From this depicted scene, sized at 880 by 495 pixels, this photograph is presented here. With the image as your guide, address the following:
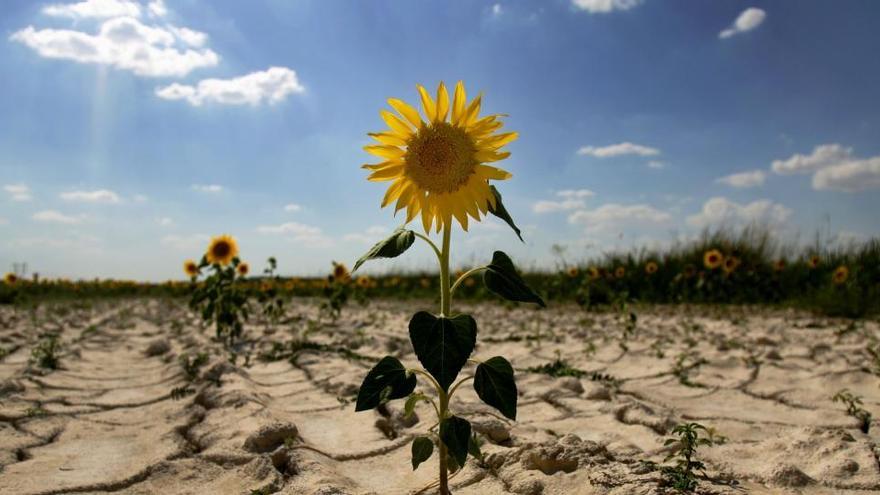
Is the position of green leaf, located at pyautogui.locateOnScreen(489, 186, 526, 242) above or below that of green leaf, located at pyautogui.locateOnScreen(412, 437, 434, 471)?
above

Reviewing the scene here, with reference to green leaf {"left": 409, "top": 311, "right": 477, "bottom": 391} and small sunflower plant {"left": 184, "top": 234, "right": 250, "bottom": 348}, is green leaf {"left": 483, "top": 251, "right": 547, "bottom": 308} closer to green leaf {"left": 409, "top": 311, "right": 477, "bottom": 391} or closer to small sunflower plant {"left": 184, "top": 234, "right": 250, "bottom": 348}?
green leaf {"left": 409, "top": 311, "right": 477, "bottom": 391}

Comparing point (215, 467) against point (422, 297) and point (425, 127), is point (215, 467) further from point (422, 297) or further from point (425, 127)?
point (422, 297)

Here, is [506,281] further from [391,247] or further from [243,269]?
[243,269]

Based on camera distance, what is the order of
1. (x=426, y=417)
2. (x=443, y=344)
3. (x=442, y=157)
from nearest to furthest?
(x=443, y=344), (x=442, y=157), (x=426, y=417)

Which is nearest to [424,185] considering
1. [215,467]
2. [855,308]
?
[215,467]

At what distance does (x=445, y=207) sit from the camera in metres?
1.41

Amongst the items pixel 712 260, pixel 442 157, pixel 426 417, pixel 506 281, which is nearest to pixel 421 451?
pixel 506 281

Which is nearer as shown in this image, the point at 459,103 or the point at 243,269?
the point at 459,103

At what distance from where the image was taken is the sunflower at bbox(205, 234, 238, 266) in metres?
5.12

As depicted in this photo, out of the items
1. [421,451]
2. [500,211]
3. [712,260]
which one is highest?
[712,260]

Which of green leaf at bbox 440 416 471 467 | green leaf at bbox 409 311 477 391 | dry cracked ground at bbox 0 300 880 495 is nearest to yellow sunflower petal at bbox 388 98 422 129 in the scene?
green leaf at bbox 409 311 477 391

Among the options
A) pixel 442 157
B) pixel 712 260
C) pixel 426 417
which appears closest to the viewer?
pixel 442 157

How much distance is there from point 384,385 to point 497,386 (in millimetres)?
231

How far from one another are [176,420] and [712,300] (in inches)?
298
